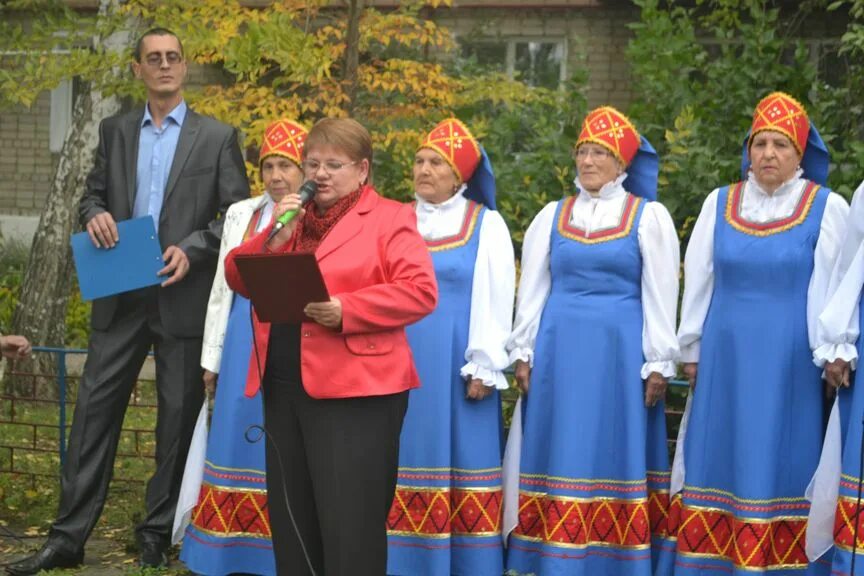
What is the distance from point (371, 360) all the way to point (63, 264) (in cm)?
774

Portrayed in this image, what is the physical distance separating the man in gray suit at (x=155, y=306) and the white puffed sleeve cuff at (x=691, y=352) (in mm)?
2122

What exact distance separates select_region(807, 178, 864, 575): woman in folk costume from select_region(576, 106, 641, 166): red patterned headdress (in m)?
1.09

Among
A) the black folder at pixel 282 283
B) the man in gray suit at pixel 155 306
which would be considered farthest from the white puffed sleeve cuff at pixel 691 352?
the black folder at pixel 282 283

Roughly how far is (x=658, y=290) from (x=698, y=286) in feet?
0.57

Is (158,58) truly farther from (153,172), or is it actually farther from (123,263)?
(123,263)

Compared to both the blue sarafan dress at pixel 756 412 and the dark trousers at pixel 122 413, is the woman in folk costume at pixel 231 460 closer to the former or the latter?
the dark trousers at pixel 122 413

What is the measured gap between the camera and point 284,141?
6.72 metres

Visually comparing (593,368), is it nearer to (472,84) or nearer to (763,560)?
(763,560)

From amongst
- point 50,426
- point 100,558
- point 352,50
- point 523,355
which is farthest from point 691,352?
point 50,426

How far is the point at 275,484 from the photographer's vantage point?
200 inches

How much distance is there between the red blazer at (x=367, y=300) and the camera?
479 centimetres

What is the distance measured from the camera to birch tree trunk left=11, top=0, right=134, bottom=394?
1157cm

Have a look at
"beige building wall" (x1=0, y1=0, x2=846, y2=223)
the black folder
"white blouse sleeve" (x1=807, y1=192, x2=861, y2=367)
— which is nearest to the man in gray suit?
the black folder

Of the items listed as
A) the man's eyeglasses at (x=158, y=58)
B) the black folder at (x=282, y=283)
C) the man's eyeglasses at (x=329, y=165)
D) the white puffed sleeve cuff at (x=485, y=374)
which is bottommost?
the white puffed sleeve cuff at (x=485, y=374)
